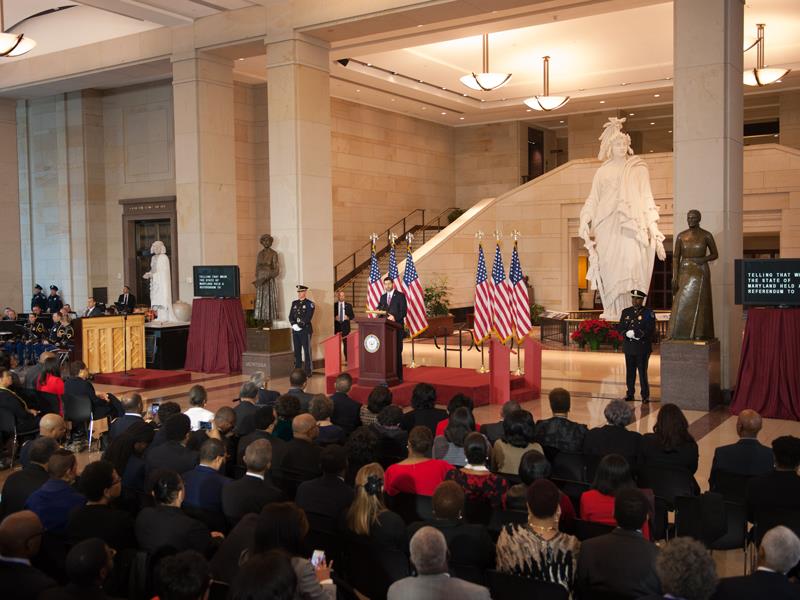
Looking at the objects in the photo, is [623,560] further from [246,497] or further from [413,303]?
[413,303]

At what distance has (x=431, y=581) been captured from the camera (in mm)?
3391

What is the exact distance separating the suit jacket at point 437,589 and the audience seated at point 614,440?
2846 mm

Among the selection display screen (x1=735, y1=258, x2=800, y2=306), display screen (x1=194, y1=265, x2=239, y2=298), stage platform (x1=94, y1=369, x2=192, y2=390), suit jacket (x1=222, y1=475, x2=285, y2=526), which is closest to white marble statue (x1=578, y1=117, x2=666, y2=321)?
display screen (x1=735, y1=258, x2=800, y2=306)

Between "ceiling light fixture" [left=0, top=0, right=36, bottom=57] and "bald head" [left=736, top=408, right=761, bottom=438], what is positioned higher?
"ceiling light fixture" [left=0, top=0, right=36, bottom=57]

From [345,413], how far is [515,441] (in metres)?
2.34

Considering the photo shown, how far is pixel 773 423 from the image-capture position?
10430 mm

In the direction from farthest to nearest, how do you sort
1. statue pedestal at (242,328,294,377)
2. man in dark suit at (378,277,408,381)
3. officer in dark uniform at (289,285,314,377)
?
1. statue pedestal at (242,328,294,377)
2. officer in dark uniform at (289,285,314,377)
3. man in dark suit at (378,277,408,381)

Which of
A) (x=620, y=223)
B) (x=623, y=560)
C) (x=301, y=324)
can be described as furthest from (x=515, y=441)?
(x=620, y=223)

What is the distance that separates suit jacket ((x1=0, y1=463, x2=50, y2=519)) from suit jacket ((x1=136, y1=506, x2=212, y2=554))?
3.94 feet

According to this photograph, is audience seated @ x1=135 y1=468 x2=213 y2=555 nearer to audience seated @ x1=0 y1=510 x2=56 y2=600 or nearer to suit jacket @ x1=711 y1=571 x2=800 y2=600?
audience seated @ x1=0 y1=510 x2=56 y2=600

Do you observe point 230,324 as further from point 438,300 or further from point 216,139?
point 438,300

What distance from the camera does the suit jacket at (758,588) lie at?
10.9 feet

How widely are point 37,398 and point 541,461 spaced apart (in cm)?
660

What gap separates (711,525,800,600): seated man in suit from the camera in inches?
131
